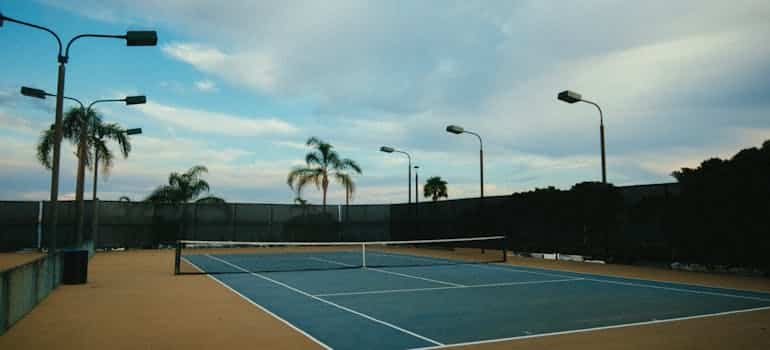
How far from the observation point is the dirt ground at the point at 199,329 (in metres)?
7.26

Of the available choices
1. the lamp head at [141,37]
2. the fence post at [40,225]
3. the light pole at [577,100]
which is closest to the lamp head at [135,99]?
the lamp head at [141,37]

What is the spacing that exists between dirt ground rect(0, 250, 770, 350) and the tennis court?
424 mm

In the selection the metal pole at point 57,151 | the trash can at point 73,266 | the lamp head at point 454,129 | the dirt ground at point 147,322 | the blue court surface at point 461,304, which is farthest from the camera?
the lamp head at point 454,129

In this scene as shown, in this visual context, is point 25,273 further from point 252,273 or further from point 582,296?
point 582,296

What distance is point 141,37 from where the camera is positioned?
1286 centimetres

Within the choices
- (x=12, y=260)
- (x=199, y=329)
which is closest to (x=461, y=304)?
(x=199, y=329)

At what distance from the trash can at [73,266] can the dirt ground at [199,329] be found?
1472mm

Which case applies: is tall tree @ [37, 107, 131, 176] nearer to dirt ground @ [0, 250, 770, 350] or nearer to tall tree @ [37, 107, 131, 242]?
tall tree @ [37, 107, 131, 242]

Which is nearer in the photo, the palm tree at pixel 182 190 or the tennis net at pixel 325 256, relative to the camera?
the tennis net at pixel 325 256

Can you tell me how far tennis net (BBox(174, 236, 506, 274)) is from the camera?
19594 millimetres

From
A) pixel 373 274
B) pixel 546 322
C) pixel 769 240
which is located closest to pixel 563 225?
pixel 769 240

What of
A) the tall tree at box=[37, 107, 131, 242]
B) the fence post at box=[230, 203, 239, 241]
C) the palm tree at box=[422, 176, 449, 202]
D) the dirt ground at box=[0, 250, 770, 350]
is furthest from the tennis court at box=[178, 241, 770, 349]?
the palm tree at box=[422, 176, 449, 202]

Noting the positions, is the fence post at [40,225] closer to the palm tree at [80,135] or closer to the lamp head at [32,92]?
the palm tree at [80,135]

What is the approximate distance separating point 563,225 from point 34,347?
22.4 m
